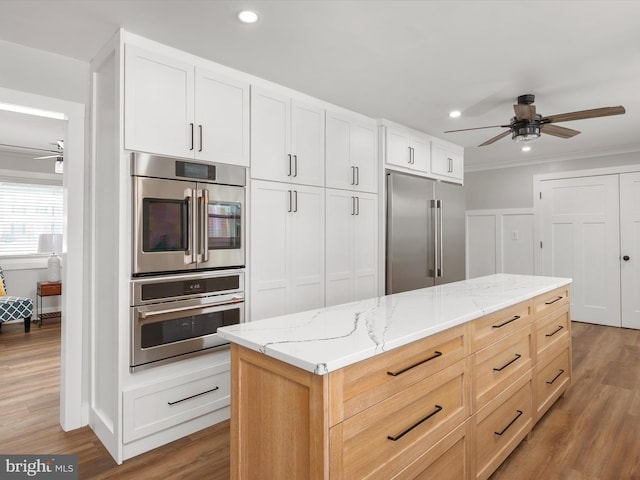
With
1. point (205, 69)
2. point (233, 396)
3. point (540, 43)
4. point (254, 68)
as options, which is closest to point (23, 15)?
point (205, 69)

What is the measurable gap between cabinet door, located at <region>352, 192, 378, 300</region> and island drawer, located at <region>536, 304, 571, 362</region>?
4.89 feet

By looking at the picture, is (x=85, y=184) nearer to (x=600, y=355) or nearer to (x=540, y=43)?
(x=540, y=43)

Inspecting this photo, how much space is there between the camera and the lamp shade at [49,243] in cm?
557

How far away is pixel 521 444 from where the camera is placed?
230cm

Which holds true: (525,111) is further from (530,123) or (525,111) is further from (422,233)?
(422,233)

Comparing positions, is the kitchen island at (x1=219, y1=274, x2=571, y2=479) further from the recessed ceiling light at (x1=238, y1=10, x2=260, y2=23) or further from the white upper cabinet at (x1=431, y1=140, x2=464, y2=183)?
the white upper cabinet at (x1=431, y1=140, x2=464, y2=183)

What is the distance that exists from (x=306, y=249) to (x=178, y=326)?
1.14 m

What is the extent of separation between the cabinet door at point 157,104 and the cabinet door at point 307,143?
0.86 m

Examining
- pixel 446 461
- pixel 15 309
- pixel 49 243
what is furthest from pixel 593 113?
pixel 49 243

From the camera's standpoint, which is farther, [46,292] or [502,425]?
[46,292]

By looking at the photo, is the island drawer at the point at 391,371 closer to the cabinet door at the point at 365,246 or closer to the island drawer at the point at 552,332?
the island drawer at the point at 552,332

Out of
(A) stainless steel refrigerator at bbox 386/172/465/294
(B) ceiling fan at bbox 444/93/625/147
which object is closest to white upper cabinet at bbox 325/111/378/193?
(A) stainless steel refrigerator at bbox 386/172/465/294

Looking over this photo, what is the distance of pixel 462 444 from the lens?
5.55 feet

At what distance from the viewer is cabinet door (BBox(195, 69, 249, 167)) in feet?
8.10
